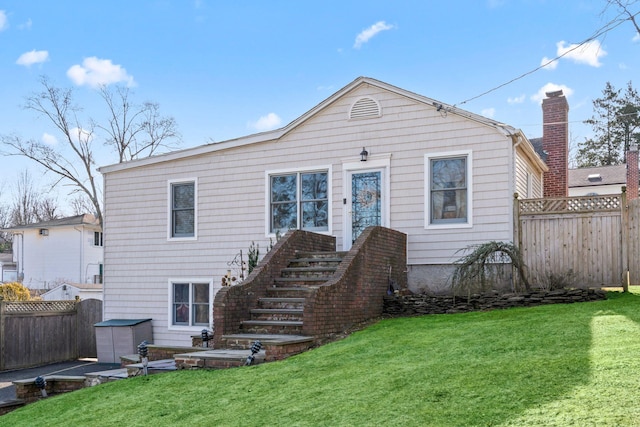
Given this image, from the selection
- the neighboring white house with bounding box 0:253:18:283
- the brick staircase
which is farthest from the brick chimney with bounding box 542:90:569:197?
the neighboring white house with bounding box 0:253:18:283

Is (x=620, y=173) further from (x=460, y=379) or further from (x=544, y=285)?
(x=460, y=379)

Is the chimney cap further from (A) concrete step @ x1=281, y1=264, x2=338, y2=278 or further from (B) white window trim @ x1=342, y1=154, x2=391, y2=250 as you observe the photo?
(A) concrete step @ x1=281, y1=264, x2=338, y2=278

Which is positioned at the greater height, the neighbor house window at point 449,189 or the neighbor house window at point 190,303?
the neighbor house window at point 449,189

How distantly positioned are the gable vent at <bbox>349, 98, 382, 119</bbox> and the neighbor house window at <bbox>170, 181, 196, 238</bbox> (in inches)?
175

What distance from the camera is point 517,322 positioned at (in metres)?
8.59

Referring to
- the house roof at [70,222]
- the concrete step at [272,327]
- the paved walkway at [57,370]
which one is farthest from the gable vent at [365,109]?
the house roof at [70,222]

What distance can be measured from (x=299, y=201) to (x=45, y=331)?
8001mm

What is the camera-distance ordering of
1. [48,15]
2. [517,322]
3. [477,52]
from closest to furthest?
[517,322], [477,52], [48,15]

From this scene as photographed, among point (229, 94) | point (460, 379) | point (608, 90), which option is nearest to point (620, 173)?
point (608, 90)

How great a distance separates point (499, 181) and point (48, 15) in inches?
600

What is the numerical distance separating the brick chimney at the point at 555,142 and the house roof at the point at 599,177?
1602cm

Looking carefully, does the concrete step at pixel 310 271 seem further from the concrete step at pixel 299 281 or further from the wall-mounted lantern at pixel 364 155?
the wall-mounted lantern at pixel 364 155

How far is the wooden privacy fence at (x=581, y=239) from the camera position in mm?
11594

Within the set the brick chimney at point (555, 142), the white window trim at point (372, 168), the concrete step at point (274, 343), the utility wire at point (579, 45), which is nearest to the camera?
the concrete step at point (274, 343)
